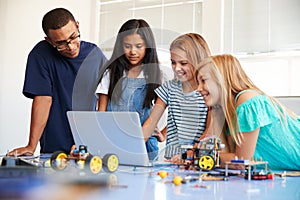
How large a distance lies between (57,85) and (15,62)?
1.48 metres

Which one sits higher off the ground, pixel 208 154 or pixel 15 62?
pixel 15 62

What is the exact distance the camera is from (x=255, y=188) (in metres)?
0.73

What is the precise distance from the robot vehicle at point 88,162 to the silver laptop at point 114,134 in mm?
84

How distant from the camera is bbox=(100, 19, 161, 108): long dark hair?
1412mm

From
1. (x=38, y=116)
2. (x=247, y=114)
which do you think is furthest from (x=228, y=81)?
(x=38, y=116)

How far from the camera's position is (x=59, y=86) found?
5.41 feet

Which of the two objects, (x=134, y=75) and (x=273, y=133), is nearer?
(x=273, y=133)

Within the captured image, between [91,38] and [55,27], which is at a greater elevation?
[91,38]

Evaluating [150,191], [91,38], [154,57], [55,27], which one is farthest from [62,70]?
[91,38]

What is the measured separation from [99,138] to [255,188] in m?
0.54

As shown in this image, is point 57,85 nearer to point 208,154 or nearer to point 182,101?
point 182,101

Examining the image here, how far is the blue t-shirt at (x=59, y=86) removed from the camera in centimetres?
163

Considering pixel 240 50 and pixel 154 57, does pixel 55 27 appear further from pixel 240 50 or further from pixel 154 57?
pixel 240 50

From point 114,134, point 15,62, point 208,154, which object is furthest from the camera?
point 15,62
